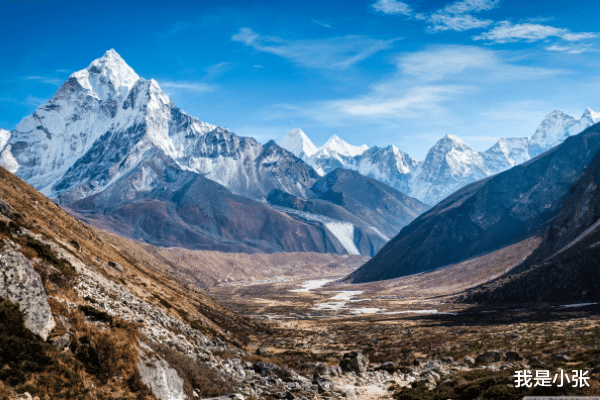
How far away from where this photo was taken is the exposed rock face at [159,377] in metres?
25.7

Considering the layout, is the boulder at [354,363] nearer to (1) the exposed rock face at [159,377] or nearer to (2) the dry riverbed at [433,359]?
(2) the dry riverbed at [433,359]

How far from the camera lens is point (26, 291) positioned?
977 inches

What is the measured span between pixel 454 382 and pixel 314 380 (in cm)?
1316

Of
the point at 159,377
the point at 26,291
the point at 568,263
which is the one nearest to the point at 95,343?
the point at 159,377

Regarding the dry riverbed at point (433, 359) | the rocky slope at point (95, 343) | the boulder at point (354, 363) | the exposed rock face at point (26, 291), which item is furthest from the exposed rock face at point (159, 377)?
the boulder at point (354, 363)

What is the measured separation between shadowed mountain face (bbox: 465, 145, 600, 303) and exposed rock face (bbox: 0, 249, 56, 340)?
12960cm

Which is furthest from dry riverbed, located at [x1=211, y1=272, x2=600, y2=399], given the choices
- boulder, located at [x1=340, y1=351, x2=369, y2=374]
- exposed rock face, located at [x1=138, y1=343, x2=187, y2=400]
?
exposed rock face, located at [x1=138, y1=343, x2=187, y2=400]

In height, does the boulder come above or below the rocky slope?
below

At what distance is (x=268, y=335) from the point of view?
8269cm

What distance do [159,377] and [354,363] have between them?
1120 inches

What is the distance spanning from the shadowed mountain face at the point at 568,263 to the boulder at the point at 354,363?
95.1 meters

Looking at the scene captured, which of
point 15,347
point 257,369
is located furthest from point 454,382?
point 15,347

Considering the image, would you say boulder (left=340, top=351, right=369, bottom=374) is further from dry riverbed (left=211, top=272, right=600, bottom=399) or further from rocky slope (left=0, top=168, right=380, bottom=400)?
rocky slope (left=0, top=168, right=380, bottom=400)

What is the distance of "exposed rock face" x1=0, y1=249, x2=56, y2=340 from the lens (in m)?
23.9
